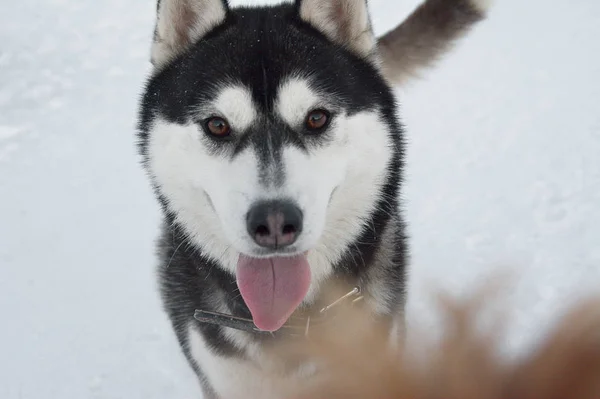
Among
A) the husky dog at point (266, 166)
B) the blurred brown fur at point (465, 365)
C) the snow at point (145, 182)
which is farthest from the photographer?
the snow at point (145, 182)

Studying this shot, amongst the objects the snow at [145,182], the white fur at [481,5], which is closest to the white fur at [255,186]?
the snow at [145,182]

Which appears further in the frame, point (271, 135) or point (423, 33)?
point (423, 33)

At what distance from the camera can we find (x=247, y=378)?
82.5 inches

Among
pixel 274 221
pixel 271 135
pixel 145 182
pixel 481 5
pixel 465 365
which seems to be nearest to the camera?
pixel 465 365

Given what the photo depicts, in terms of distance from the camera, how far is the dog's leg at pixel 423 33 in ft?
9.14

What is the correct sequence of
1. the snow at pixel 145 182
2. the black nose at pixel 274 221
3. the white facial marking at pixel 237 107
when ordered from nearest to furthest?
1. the black nose at pixel 274 221
2. the white facial marking at pixel 237 107
3. the snow at pixel 145 182

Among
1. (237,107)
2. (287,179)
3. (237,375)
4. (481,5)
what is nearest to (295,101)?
(237,107)

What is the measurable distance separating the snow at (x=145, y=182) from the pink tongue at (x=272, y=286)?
2.45ft

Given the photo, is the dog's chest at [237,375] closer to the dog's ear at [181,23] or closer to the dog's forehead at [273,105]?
the dog's forehead at [273,105]

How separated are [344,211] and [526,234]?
180 cm

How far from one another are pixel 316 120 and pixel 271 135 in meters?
0.16

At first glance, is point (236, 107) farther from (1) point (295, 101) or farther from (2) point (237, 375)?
(2) point (237, 375)

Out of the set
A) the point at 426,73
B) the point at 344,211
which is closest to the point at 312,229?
the point at 344,211

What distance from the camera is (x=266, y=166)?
5.61 ft
